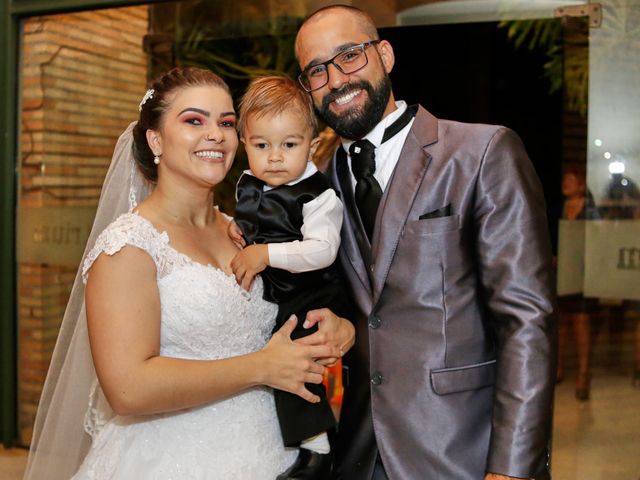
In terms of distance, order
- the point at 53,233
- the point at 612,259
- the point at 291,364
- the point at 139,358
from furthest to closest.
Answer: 1. the point at 53,233
2. the point at 612,259
3. the point at 291,364
4. the point at 139,358

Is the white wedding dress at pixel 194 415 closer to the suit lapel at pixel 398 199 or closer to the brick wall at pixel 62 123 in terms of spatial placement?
the suit lapel at pixel 398 199

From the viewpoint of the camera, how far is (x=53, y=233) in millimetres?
5117

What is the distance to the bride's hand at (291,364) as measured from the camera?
197 cm

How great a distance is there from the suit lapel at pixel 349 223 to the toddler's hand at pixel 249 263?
0.24m

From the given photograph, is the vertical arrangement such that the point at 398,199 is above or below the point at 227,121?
below

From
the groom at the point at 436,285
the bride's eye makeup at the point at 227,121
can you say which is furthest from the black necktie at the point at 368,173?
the bride's eye makeup at the point at 227,121

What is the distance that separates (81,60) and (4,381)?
2.28 m

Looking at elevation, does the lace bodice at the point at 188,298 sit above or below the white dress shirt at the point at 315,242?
below

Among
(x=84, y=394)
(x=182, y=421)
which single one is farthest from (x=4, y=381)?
(x=182, y=421)

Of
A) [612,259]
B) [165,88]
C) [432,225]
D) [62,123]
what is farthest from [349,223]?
[62,123]

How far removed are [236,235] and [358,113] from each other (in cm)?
52

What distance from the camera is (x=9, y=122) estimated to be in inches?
200

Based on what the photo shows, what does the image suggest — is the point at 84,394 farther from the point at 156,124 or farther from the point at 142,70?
the point at 142,70

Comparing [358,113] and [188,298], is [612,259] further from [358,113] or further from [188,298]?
[188,298]
